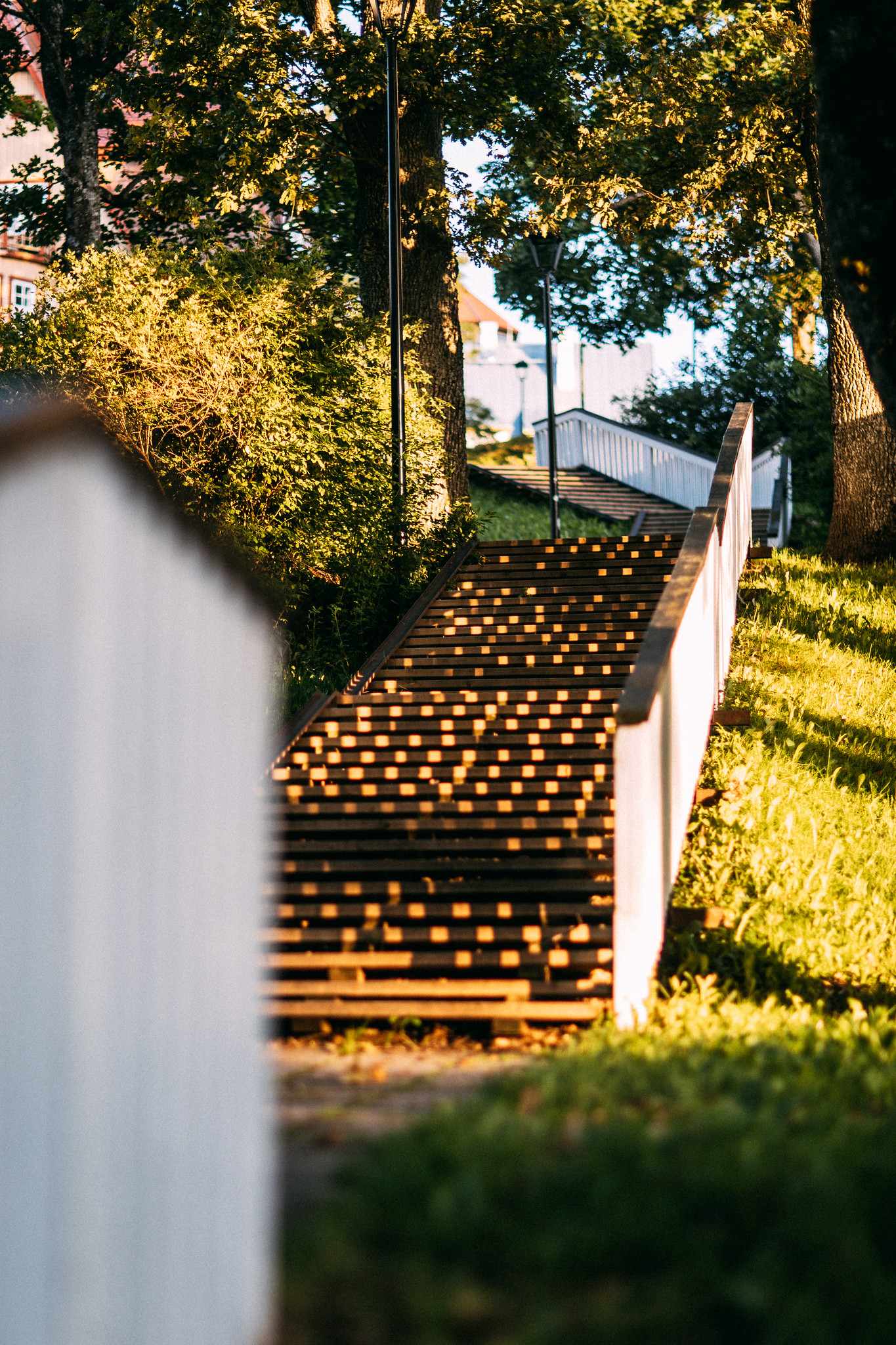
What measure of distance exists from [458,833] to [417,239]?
10.4 m

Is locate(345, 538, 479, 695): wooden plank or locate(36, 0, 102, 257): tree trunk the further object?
locate(36, 0, 102, 257): tree trunk

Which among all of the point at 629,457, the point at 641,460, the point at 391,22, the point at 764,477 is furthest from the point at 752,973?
the point at 629,457

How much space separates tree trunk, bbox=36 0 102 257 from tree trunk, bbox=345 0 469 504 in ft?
13.4

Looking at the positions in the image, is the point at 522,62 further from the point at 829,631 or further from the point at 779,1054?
the point at 779,1054

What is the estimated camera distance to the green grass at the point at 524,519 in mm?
24797

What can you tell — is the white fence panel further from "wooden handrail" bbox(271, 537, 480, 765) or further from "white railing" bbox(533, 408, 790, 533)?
"wooden handrail" bbox(271, 537, 480, 765)

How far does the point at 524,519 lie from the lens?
2644cm

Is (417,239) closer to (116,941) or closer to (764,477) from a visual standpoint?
(116,941)

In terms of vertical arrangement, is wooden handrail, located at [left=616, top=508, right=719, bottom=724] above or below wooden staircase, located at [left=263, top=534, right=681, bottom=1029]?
above

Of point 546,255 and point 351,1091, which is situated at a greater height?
point 546,255

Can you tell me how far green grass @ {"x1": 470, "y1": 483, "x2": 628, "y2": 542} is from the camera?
2480cm

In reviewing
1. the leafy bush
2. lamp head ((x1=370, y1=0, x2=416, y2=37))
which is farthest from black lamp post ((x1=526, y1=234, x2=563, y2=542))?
the leafy bush

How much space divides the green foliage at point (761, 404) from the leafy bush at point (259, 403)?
1923 centimetres

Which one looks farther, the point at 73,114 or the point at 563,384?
the point at 563,384
